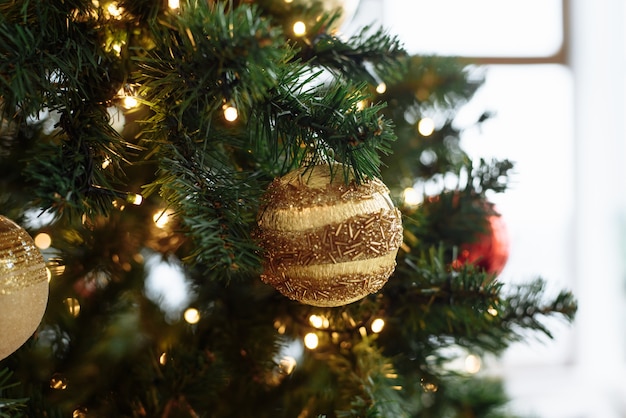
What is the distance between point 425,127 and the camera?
565mm

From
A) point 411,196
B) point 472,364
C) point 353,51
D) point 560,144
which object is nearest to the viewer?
point 353,51

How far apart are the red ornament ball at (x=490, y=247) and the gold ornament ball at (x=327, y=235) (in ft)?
0.76

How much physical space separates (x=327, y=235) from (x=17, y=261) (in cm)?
17

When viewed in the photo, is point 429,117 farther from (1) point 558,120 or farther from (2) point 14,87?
(1) point 558,120

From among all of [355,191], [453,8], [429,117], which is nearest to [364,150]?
[355,191]

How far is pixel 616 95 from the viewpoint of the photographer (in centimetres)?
134

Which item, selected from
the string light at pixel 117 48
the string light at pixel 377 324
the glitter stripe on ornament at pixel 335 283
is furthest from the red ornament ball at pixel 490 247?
the string light at pixel 117 48

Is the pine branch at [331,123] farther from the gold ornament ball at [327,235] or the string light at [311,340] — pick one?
the string light at [311,340]

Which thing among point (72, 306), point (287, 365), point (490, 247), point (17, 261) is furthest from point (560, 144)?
point (17, 261)

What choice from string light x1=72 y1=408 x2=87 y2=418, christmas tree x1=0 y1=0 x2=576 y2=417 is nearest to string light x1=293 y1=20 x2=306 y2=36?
christmas tree x1=0 y1=0 x2=576 y2=417

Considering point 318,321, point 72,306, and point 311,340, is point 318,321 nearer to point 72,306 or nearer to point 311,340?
point 311,340

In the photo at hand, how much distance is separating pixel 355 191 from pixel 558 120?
126 centimetres

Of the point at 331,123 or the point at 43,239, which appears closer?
the point at 331,123

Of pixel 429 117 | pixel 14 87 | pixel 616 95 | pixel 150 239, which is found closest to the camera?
pixel 14 87
